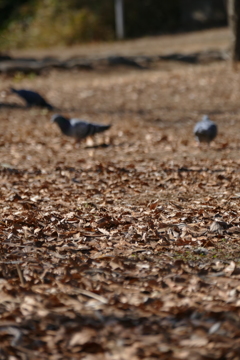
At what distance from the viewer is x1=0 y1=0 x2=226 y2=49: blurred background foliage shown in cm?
2623

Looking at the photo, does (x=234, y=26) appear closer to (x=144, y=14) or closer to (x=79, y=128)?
(x=79, y=128)

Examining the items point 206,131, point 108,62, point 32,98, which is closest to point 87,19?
point 108,62

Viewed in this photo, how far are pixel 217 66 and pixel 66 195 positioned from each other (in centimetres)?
1198

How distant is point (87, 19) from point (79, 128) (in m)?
18.7

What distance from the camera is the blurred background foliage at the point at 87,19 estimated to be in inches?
1033

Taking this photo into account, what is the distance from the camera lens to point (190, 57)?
61.6 ft

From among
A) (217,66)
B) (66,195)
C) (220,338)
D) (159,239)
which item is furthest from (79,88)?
(220,338)

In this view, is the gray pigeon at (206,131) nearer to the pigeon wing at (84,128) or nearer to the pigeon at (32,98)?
the pigeon wing at (84,128)

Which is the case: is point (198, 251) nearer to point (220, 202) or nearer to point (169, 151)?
point (220, 202)

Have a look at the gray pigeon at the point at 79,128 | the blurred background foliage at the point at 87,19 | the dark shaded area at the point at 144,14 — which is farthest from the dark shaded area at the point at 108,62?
the gray pigeon at the point at 79,128

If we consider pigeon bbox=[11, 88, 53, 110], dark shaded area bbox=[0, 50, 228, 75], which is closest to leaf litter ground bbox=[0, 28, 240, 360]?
pigeon bbox=[11, 88, 53, 110]

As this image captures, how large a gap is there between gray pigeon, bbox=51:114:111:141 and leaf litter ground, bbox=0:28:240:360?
1.03ft

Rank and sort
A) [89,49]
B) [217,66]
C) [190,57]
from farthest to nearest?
[89,49] < [190,57] < [217,66]

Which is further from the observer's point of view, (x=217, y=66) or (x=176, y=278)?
(x=217, y=66)
